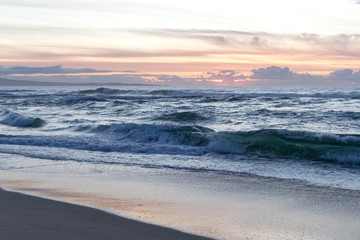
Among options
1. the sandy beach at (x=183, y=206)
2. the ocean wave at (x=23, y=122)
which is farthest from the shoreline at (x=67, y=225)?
the ocean wave at (x=23, y=122)

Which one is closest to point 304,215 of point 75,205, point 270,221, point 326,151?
point 270,221

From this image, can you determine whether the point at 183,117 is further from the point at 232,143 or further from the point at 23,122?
the point at 232,143

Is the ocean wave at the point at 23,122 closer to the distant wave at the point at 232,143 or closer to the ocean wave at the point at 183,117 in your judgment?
the distant wave at the point at 232,143

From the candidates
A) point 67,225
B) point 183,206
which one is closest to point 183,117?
point 183,206

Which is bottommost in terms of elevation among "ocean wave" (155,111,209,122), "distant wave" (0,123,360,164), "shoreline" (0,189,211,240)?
"ocean wave" (155,111,209,122)

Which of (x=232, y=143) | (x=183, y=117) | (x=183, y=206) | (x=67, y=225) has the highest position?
(x=67, y=225)

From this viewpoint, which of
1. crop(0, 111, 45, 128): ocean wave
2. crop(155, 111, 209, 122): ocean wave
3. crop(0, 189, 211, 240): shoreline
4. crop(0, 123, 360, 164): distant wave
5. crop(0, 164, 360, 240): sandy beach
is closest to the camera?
crop(0, 189, 211, 240): shoreline

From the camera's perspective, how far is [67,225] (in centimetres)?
441

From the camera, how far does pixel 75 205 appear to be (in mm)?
5316

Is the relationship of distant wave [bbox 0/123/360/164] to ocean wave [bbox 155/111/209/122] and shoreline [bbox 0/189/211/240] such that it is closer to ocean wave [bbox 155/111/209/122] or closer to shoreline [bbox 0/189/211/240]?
shoreline [bbox 0/189/211/240]

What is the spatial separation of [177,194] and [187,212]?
1020 millimetres

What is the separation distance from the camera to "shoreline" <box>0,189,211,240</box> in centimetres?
408

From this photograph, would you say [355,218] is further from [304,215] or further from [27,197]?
[27,197]

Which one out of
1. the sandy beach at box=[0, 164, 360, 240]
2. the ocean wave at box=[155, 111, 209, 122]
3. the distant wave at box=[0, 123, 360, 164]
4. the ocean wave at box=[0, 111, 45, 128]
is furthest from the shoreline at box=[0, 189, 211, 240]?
the ocean wave at box=[155, 111, 209, 122]
